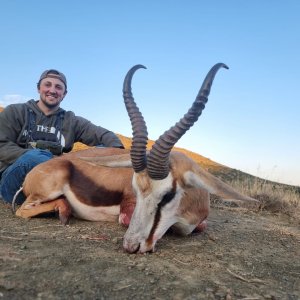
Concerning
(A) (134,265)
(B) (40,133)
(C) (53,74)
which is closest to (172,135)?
(A) (134,265)

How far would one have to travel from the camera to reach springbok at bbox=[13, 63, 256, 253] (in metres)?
3.91

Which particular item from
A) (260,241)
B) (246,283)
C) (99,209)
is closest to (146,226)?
(246,283)

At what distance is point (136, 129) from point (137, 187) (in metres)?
0.63

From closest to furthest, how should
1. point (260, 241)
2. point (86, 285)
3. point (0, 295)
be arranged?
point (0, 295)
point (86, 285)
point (260, 241)

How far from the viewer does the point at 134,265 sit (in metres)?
3.37

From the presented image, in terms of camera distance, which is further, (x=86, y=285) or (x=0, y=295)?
(x=86, y=285)

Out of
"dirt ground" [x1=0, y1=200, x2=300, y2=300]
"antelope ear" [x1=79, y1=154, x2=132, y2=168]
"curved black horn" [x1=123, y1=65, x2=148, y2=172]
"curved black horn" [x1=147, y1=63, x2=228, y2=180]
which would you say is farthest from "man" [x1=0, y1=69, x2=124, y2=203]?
"curved black horn" [x1=147, y1=63, x2=228, y2=180]

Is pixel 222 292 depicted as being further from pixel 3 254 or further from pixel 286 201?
pixel 286 201

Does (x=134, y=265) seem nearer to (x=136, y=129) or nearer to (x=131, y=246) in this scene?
(x=131, y=246)

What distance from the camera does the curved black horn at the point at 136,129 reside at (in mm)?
4090

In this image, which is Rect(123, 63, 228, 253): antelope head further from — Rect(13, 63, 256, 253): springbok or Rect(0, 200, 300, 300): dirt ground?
Rect(0, 200, 300, 300): dirt ground

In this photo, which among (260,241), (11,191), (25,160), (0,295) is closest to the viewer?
(0,295)

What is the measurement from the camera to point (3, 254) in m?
3.41

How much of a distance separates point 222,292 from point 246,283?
36 centimetres
